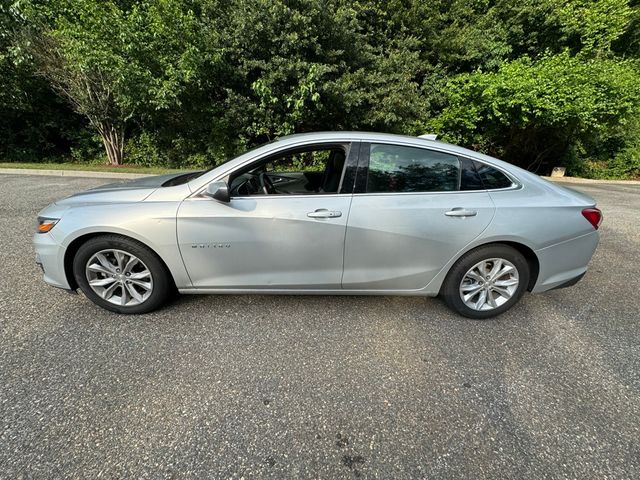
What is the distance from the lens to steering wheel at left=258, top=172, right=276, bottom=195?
2.78 m

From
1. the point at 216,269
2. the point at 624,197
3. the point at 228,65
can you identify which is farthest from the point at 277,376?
the point at 624,197

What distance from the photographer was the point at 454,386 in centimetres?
201

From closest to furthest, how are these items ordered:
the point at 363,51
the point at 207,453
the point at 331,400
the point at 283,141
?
the point at 207,453 < the point at 331,400 < the point at 283,141 < the point at 363,51

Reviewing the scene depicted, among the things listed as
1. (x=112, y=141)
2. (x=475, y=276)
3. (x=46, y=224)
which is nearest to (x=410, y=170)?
(x=475, y=276)

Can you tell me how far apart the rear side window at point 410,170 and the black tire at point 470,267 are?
0.56 metres

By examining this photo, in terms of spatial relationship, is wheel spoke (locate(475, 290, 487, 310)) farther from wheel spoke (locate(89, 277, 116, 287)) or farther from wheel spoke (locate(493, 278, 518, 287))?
wheel spoke (locate(89, 277, 116, 287))

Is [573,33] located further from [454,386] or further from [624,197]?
[454,386]

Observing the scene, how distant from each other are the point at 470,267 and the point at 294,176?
192cm

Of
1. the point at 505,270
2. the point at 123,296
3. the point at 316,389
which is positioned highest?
the point at 505,270

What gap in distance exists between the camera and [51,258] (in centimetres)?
247

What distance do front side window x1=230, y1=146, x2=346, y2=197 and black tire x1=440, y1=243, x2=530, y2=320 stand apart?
116cm

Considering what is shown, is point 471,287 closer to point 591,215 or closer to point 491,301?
point 491,301

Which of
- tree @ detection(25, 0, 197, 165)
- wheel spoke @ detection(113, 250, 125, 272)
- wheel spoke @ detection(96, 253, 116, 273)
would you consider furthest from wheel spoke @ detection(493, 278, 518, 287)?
tree @ detection(25, 0, 197, 165)

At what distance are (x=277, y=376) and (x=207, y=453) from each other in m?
0.58
